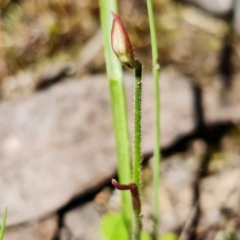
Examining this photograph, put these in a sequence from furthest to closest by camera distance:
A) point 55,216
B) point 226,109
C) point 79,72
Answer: point 79,72
point 226,109
point 55,216

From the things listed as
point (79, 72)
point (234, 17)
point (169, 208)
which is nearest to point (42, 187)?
point (169, 208)

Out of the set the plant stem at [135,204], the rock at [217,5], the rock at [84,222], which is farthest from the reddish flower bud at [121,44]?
the rock at [217,5]

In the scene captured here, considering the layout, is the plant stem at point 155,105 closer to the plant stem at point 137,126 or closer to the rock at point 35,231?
the plant stem at point 137,126

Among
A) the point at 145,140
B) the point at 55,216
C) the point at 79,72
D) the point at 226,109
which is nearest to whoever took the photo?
the point at 55,216

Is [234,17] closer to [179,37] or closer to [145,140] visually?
[179,37]

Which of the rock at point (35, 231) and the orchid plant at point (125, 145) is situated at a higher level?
the orchid plant at point (125, 145)

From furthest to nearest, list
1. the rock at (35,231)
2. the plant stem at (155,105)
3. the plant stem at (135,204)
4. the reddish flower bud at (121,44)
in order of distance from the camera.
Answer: the rock at (35,231)
the plant stem at (155,105)
the plant stem at (135,204)
the reddish flower bud at (121,44)

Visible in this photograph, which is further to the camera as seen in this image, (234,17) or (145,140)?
(234,17)

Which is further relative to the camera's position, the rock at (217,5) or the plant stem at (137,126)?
the rock at (217,5)

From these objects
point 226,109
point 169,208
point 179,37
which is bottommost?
point 169,208
